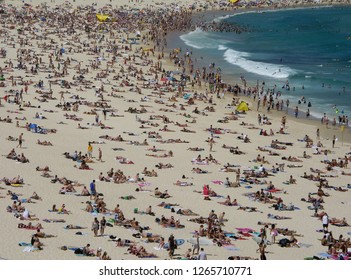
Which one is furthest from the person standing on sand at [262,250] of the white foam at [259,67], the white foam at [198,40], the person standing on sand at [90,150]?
the white foam at [198,40]

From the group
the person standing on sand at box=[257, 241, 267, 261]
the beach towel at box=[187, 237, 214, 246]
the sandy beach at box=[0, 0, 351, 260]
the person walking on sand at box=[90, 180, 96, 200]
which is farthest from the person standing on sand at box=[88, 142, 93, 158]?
the person standing on sand at box=[257, 241, 267, 261]

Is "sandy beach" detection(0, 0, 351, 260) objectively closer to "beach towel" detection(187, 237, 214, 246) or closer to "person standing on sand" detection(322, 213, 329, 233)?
"beach towel" detection(187, 237, 214, 246)

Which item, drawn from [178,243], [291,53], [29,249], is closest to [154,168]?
[178,243]

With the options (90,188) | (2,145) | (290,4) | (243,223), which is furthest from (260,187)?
(290,4)

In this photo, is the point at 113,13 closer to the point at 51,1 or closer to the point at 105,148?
the point at 51,1

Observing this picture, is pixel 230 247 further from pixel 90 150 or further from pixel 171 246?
pixel 90 150

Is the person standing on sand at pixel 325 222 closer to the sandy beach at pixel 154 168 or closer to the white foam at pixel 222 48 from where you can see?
the sandy beach at pixel 154 168

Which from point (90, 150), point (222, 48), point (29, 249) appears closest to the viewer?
point (29, 249)
